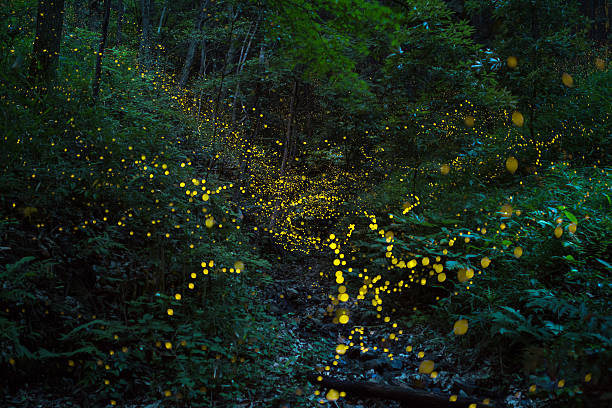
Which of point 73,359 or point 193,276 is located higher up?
point 193,276

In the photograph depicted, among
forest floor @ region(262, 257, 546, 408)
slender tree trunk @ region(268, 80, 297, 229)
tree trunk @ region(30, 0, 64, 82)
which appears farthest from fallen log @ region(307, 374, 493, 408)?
tree trunk @ region(30, 0, 64, 82)

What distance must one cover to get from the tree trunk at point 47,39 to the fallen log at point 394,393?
759 cm

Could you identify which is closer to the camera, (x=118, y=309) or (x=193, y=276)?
(x=118, y=309)

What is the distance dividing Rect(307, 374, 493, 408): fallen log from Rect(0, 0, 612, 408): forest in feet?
0.08

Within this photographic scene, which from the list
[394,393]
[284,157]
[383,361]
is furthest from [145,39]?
[394,393]

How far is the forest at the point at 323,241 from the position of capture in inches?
136

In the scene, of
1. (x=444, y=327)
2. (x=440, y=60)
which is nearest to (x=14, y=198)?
(x=444, y=327)

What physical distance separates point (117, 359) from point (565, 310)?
4.66m

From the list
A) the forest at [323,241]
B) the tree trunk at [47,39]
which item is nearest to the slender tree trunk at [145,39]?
the forest at [323,241]

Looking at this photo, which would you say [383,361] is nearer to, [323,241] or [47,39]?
[323,241]

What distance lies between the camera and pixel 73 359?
345cm

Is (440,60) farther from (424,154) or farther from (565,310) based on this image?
(565,310)

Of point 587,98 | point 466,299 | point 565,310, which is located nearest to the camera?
point 565,310

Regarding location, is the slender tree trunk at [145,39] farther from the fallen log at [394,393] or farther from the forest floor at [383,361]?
the fallen log at [394,393]
